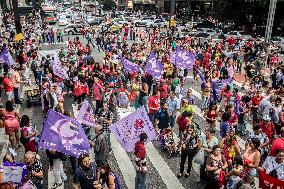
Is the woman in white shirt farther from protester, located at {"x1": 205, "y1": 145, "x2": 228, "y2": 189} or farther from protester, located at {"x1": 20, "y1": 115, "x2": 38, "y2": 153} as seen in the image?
protester, located at {"x1": 20, "y1": 115, "x2": 38, "y2": 153}

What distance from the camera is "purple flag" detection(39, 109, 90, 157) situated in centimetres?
735

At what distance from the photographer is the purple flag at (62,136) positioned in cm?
735

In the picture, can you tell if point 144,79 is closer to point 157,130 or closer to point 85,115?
point 157,130

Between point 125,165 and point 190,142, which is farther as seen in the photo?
point 125,165

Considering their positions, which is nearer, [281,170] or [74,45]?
[281,170]

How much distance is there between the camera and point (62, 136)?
7500 mm

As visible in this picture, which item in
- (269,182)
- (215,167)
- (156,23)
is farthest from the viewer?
(156,23)

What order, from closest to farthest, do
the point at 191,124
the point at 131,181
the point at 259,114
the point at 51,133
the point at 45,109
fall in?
the point at 51,133, the point at 191,124, the point at 131,181, the point at 259,114, the point at 45,109

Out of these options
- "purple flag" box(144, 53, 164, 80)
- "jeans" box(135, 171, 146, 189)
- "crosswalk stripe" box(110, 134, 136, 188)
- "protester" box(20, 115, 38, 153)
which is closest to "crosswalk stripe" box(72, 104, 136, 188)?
"crosswalk stripe" box(110, 134, 136, 188)

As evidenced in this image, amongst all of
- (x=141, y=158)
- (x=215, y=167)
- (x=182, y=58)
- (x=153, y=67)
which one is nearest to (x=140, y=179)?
(x=141, y=158)

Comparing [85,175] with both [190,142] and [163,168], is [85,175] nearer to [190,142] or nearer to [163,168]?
[190,142]

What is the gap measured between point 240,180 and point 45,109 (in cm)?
917

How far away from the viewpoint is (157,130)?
11328 mm

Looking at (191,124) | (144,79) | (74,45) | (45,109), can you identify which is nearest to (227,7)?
(74,45)
